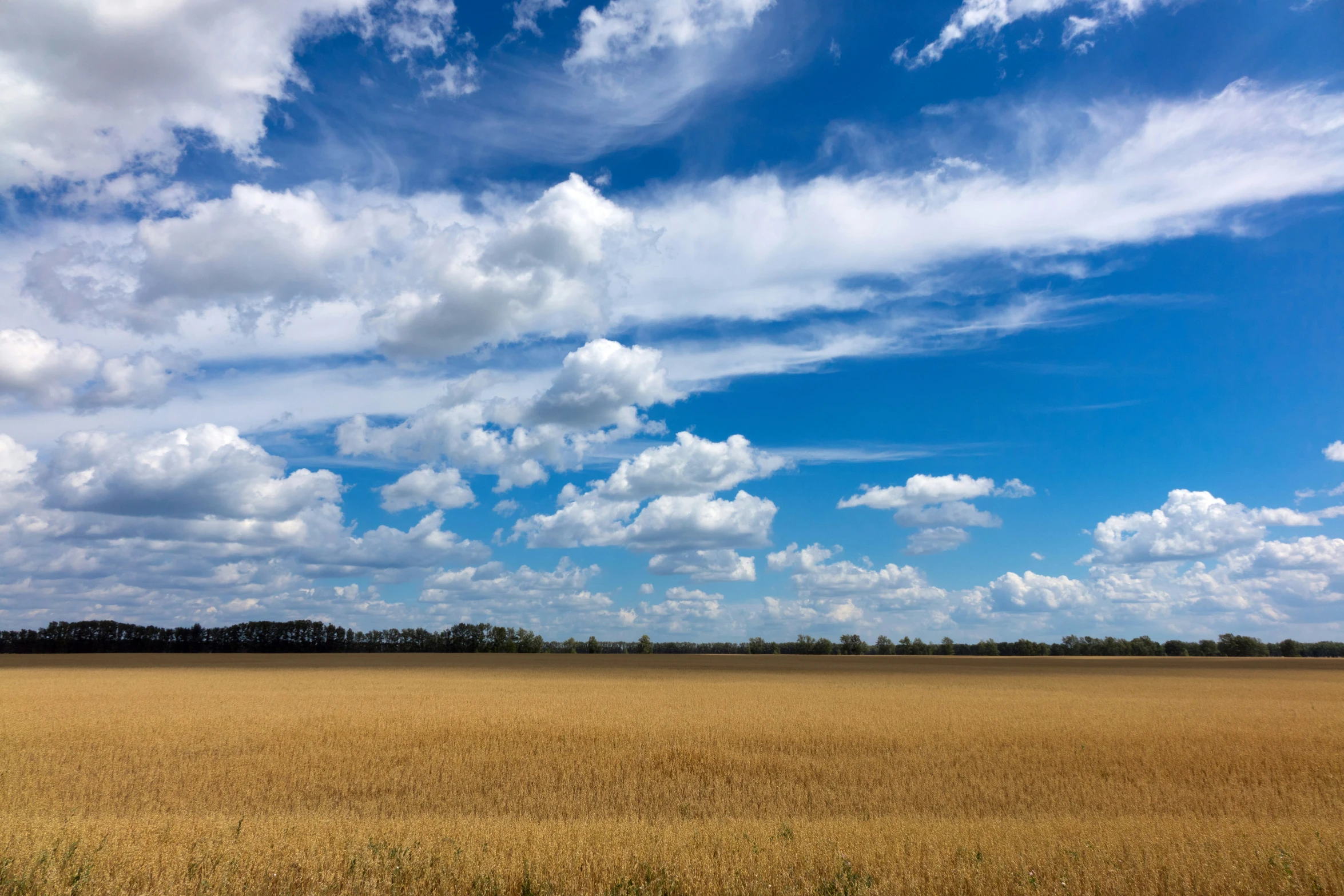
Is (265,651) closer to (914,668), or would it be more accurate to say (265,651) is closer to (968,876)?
(914,668)

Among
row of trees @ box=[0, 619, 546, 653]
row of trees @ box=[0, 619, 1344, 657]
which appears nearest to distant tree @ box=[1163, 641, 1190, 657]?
row of trees @ box=[0, 619, 1344, 657]

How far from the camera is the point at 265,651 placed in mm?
160125

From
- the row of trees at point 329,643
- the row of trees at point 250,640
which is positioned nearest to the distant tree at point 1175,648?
the row of trees at point 329,643

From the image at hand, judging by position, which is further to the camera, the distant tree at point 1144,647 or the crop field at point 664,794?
the distant tree at point 1144,647

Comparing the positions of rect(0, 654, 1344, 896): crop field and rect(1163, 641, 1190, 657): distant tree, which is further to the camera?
rect(1163, 641, 1190, 657): distant tree

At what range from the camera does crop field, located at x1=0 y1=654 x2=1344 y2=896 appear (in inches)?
453

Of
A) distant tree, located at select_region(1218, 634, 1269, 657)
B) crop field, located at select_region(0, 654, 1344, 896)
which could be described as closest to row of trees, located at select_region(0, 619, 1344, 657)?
distant tree, located at select_region(1218, 634, 1269, 657)

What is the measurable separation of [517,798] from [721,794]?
540 centimetres

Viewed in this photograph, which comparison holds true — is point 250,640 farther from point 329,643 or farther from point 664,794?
point 664,794

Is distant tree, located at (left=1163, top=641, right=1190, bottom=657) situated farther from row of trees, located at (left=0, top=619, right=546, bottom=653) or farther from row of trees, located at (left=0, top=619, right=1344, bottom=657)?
row of trees, located at (left=0, top=619, right=546, bottom=653)

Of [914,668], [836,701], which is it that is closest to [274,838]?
[836,701]

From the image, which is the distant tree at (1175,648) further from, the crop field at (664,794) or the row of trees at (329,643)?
the crop field at (664,794)

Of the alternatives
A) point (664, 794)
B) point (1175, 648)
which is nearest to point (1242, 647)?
point (1175, 648)

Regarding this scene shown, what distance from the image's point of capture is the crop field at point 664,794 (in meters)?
11.5
